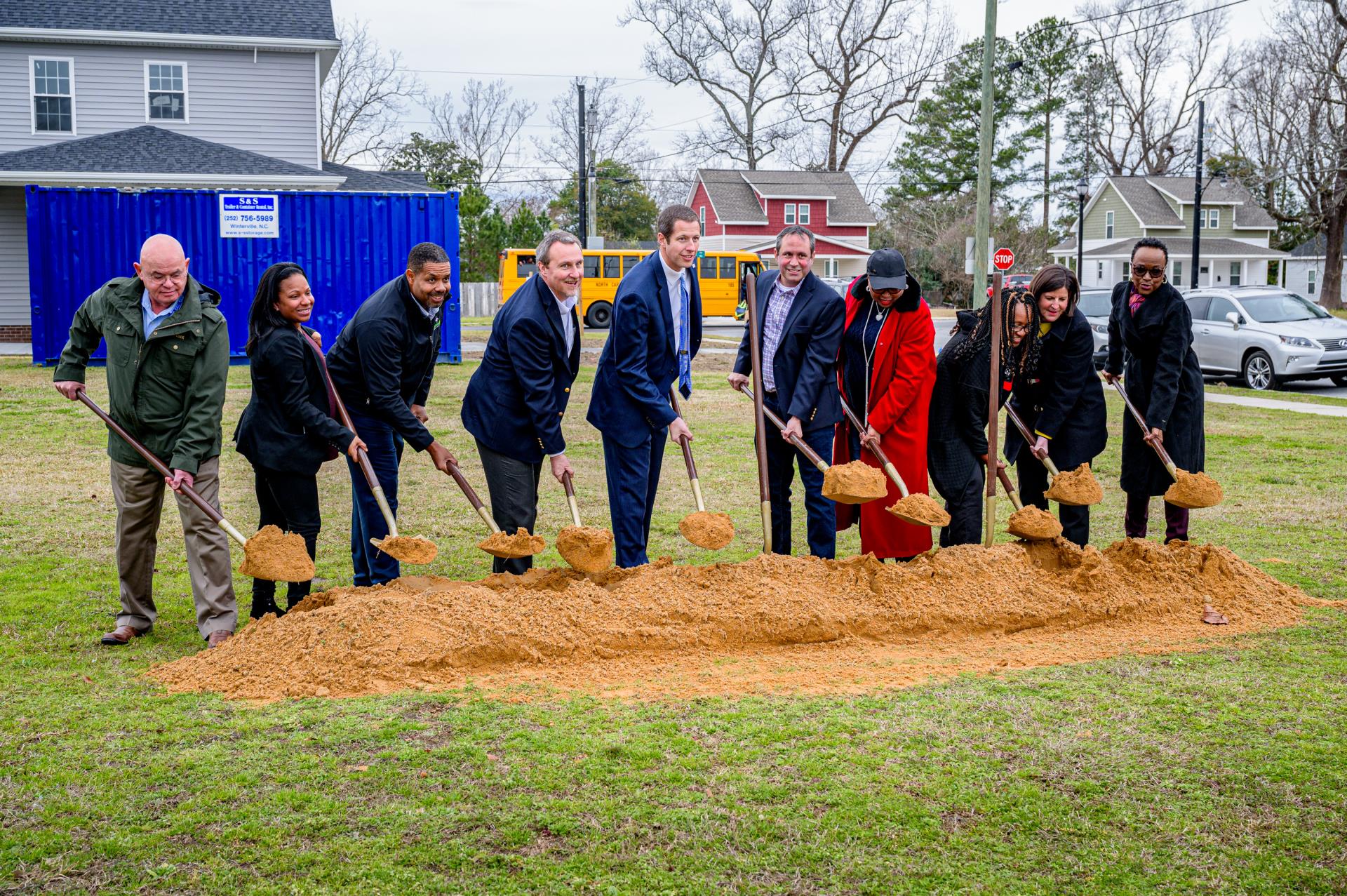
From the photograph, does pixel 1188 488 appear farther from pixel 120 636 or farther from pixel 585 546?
pixel 120 636

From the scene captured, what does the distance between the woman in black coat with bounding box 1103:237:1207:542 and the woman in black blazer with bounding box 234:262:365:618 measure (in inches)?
167

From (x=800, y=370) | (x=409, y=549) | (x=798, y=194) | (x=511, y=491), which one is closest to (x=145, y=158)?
(x=511, y=491)

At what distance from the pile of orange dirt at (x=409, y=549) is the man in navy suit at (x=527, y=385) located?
547mm

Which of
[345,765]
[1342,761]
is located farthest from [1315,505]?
[345,765]

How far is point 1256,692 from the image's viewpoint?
15.4 feet

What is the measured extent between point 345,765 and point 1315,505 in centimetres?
778

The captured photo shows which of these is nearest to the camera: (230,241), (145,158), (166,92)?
(230,241)

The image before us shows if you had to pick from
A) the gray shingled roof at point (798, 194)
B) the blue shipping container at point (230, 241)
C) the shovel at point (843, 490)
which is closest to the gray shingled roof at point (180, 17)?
the blue shipping container at point (230, 241)

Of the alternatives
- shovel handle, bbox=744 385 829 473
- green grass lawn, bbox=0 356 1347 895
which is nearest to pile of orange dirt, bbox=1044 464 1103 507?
green grass lawn, bbox=0 356 1347 895

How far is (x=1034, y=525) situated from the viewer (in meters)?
6.12

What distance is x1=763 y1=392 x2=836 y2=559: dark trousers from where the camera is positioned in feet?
21.1

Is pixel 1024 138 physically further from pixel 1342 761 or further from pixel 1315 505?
pixel 1342 761

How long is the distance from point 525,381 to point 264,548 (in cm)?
143

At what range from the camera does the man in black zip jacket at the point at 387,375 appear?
5.78m
